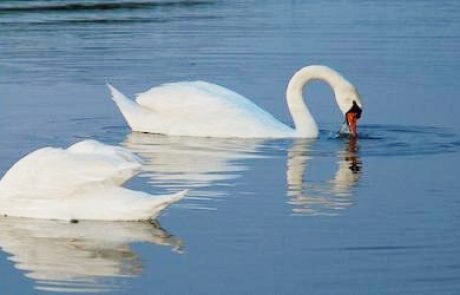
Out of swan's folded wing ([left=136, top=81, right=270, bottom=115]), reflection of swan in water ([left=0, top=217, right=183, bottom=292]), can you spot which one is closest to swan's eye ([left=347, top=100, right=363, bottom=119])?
swan's folded wing ([left=136, top=81, right=270, bottom=115])

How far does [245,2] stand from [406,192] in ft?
67.1

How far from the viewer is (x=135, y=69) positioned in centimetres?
2052

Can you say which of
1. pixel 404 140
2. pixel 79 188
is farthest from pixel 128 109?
pixel 79 188

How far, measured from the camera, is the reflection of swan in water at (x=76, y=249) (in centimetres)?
901

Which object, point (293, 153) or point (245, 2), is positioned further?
point (245, 2)

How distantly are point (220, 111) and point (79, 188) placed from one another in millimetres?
5026

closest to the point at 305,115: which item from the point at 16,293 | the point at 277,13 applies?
the point at 16,293

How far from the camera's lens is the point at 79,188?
34.8 feet

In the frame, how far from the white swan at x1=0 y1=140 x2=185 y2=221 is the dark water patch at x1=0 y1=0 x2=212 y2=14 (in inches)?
752

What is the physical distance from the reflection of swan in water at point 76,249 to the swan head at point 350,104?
5102 millimetres

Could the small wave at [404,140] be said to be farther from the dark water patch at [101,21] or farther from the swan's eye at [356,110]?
the dark water patch at [101,21]

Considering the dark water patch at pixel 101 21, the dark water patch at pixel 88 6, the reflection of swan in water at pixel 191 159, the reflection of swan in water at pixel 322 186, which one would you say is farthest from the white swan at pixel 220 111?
the dark water patch at pixel 88 6

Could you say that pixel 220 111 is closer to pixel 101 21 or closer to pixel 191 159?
pixel 191 159

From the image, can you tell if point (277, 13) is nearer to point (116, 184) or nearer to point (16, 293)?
point (116, 184)
